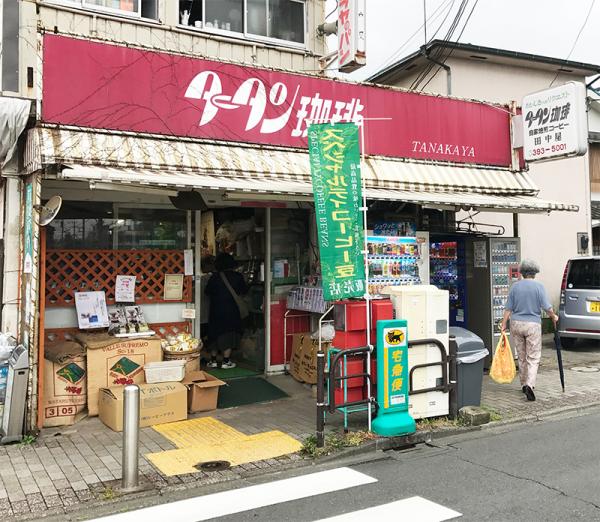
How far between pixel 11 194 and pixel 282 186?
10.5ft

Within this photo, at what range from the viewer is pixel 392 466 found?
545 centimetres

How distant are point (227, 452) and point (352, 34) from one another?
20.0ft

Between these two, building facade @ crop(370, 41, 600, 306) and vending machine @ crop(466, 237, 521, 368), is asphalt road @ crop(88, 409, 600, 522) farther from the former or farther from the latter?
building facade @ crop(370, 41, 600, 306)

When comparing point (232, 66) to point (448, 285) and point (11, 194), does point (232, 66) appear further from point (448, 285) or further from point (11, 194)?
point (448, 285)

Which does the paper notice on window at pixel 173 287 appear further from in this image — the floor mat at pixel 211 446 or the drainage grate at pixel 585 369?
the drainage grate at pixel 585 369

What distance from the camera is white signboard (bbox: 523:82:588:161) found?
945 centimetres

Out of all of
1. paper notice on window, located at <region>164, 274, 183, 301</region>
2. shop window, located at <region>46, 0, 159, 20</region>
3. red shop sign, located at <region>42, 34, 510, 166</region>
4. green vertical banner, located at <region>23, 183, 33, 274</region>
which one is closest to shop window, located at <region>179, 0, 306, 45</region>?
shop window, located at <region>46, 0, 159, 20</region>

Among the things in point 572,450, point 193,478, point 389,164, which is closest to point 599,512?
point 572,450

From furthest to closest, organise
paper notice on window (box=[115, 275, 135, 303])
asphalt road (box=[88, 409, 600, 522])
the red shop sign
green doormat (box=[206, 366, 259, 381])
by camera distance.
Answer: green doormat (box=[206, 366, 259, 381]) → paper notice on window (box=[115, 275, 135, 303]) → the red shop sign → asphalt road (box=[88, 409, 600, 522])

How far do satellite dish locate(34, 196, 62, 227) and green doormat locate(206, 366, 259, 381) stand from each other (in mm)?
3799

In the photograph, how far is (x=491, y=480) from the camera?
4.98 meters

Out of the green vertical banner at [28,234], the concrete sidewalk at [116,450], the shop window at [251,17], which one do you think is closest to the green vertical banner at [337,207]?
the concrete sidewalk at [116,450]

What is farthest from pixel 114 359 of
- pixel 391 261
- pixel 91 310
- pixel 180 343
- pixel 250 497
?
pixel 391 261

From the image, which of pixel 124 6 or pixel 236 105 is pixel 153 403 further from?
pixel 124 6
